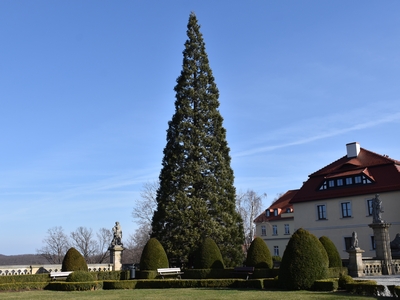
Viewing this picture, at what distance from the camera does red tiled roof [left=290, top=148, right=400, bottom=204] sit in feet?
135

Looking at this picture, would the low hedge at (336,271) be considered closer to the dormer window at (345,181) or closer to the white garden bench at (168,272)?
the white garden bench at (168,272)

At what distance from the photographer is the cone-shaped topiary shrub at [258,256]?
26.1 m

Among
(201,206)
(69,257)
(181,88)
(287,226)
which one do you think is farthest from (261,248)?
(287,226)

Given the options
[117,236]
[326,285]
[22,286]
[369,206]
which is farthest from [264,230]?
[326,285]

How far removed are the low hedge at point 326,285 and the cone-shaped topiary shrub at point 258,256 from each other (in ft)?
28.3

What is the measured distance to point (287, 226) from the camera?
62688 mm

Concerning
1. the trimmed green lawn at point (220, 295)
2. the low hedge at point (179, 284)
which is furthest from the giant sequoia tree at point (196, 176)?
the trimmed green lawn at point (220, 295)

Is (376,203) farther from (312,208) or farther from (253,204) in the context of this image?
(253,204)

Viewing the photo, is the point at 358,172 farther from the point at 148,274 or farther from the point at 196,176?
the point at 148,274

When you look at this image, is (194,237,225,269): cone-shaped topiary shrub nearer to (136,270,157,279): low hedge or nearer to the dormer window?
(136,270,157,279): low hedge

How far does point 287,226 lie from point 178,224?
111 feet

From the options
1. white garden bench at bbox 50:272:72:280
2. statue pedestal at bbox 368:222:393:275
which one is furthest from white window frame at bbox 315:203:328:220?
white garden bench at bbox 50:272:72:280

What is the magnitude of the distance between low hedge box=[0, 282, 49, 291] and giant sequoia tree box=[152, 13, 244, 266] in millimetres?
9938

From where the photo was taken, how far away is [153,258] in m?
28.2
